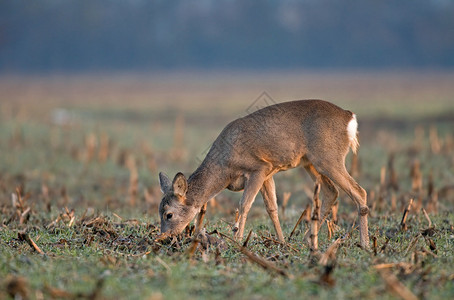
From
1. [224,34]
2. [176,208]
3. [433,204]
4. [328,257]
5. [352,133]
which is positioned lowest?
[433,204]

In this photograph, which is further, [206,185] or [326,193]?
[326,193]

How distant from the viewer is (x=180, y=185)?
9719 millimetres

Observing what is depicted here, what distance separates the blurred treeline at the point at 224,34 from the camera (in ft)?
443

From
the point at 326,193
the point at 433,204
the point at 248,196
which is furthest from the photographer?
the point at 433,204

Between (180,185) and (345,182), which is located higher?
(345,182)

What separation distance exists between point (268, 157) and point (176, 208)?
1.65 meters

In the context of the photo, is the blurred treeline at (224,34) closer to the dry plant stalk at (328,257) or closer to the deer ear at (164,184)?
the deer ear at (164,184)

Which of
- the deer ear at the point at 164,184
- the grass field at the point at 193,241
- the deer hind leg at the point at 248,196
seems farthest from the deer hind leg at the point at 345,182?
the deer ear at the point at 164,184

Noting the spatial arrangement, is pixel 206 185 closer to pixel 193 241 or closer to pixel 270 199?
pixel 270 199

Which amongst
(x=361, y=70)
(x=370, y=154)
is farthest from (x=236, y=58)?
(x=370, y=154)

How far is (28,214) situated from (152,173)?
799 cm

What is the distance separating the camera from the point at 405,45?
467 feet

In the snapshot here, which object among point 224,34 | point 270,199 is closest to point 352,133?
point 270,199

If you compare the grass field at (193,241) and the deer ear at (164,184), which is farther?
the deer ear at (164,184)
